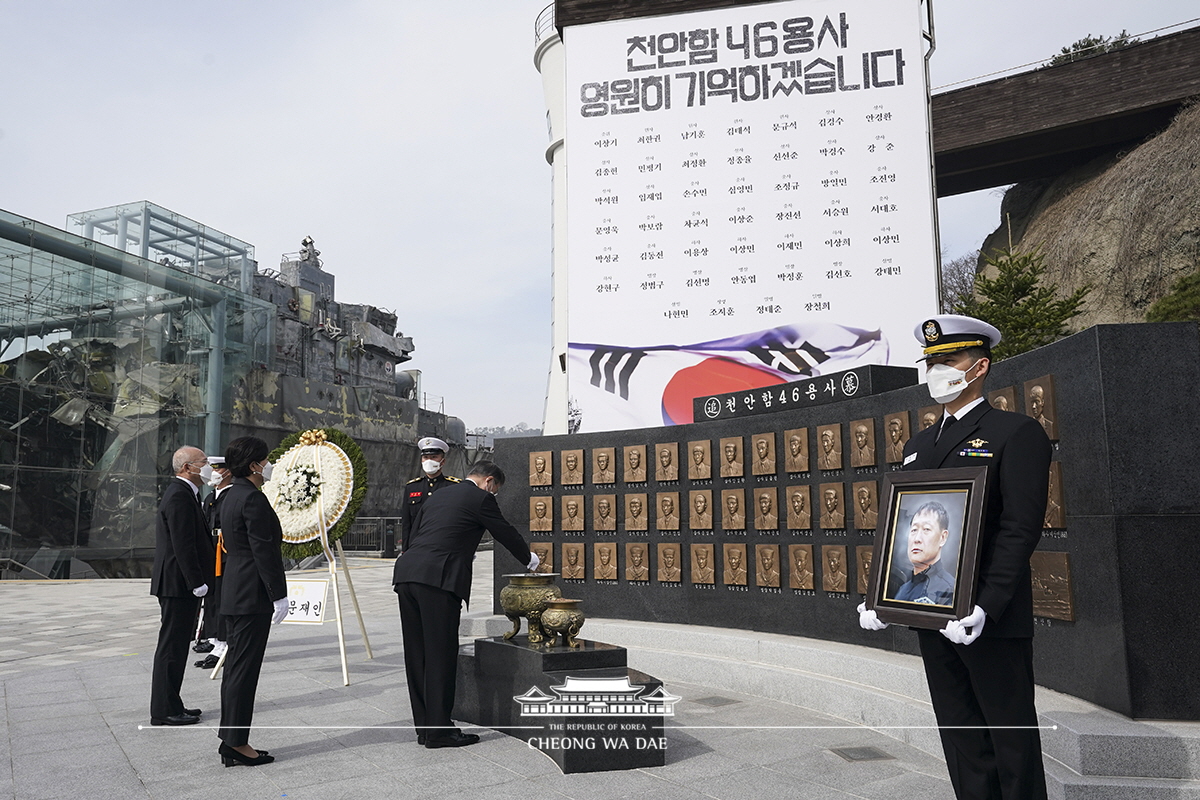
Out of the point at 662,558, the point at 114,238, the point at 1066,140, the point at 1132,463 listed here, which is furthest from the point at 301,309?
the point at 1132,463

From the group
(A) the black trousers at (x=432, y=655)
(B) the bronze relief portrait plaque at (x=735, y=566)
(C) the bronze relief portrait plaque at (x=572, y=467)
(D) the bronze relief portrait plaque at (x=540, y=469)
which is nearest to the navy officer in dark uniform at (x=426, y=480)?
(D) the bronze relief portrait plaque at (x=540, y=469)

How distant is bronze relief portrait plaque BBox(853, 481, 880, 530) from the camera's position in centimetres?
691

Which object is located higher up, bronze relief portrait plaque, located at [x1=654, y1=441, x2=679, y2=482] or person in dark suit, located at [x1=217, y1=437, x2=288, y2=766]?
bronze relief portrait plaque, located at [x1=654, y1=441, x2=679, y2=482]

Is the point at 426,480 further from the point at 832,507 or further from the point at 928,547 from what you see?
the point at 928,547

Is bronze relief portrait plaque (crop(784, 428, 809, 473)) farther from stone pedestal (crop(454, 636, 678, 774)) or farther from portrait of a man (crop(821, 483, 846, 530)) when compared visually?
stone pedestal (crop(454, 636, 678, 774))

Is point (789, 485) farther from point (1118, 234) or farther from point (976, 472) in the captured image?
point (1118, 234)

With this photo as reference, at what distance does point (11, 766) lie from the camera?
514 cm

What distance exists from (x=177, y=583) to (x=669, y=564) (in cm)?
492

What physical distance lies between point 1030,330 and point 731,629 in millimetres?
11659

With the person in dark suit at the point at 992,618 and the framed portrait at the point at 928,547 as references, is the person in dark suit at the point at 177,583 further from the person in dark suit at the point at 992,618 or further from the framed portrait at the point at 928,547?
the person in dark suit at the point at 992,618

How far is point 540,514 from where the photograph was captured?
10.1 m

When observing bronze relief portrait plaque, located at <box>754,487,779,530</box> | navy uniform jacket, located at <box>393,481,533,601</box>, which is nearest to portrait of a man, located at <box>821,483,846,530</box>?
bronze relief portrait plaque, located at <box>754,487,779,530</box>

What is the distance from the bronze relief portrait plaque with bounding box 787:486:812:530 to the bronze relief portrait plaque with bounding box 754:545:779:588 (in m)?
0.36

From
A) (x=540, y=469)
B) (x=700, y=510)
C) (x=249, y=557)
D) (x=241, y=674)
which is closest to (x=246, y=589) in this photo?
(x=249, y=557)
